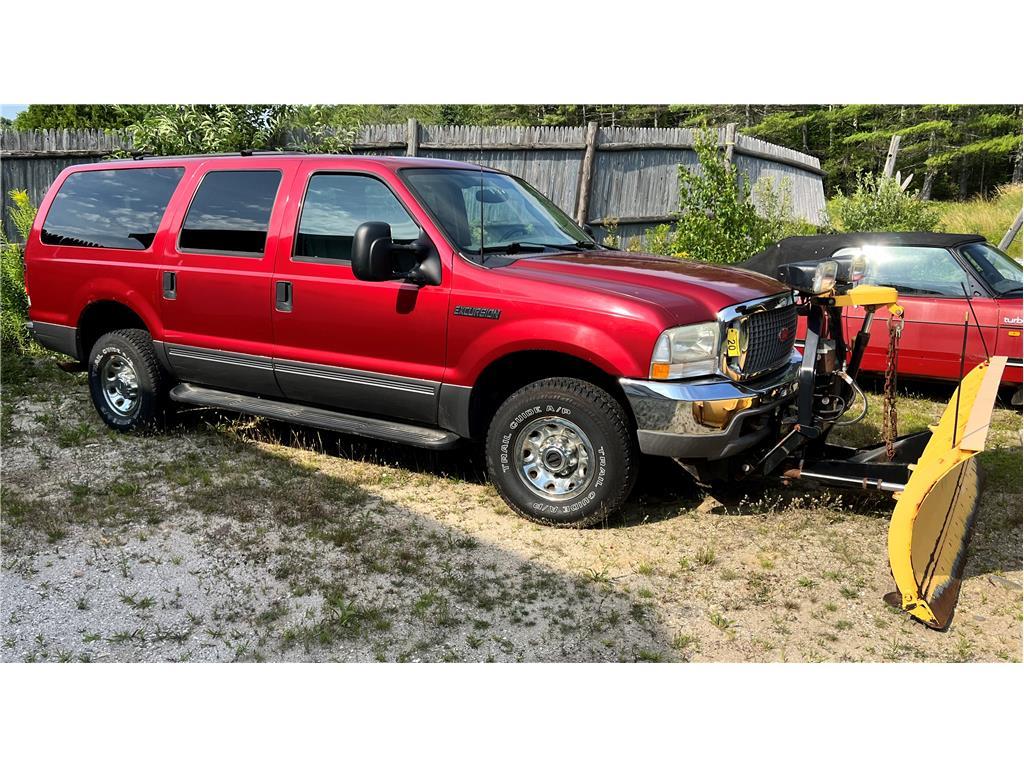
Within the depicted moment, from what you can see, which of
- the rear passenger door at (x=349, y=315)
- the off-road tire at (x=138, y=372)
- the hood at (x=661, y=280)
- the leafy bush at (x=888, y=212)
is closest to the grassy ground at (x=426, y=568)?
the off-road tire at (x=138, y=372)

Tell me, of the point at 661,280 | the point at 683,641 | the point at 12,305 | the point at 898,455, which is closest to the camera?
the point at 683,641

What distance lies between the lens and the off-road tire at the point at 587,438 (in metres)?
4.78

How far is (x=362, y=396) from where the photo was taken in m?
5.59

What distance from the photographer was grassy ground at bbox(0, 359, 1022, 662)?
3896mm

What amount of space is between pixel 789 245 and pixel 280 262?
5289 millimetres

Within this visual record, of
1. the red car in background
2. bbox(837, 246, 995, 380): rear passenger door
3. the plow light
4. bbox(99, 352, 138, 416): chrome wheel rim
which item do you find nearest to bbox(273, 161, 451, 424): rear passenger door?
bbox(99, 352, 138, 416): chrome wheel rim

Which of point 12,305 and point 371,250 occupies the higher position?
point 371,250

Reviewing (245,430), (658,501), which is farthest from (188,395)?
(658,501)

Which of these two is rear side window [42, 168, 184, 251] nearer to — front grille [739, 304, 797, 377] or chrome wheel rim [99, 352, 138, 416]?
chrome wheel rim [99, 352, 138, 416]

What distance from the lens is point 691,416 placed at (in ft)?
15.1

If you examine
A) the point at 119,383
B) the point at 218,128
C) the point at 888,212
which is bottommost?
the point at 119,383

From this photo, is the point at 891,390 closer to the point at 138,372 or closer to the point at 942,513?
the point at 942,513

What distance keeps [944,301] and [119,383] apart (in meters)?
7.08

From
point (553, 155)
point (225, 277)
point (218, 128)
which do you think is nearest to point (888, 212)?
point (553, 155)
